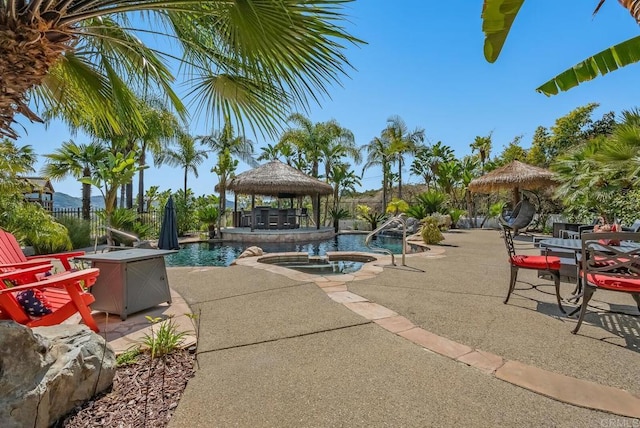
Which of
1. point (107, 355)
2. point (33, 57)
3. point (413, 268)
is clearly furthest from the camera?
point (413, 268)

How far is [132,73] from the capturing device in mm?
3391

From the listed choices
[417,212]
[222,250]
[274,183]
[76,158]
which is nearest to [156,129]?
[76,158]

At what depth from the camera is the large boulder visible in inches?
67.2

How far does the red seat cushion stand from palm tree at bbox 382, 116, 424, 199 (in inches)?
729

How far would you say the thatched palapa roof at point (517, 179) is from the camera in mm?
13695

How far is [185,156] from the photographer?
2472 centimetres

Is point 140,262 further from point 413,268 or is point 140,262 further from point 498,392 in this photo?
point 413,268

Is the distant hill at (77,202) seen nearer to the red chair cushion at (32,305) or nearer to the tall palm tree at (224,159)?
the tall palm tree at (224,159)

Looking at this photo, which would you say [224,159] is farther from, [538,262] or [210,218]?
[538,262]

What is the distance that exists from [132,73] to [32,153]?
13.2 m

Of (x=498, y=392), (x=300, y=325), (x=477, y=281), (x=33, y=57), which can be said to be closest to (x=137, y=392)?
(x=300, y=325)

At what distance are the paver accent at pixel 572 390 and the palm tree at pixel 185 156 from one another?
982 inches

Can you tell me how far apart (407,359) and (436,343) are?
1.43ft

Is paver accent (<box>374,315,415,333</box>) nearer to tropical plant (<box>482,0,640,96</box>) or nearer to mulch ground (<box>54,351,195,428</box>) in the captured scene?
mulch ground (<box>54,351,195,428</box>)
